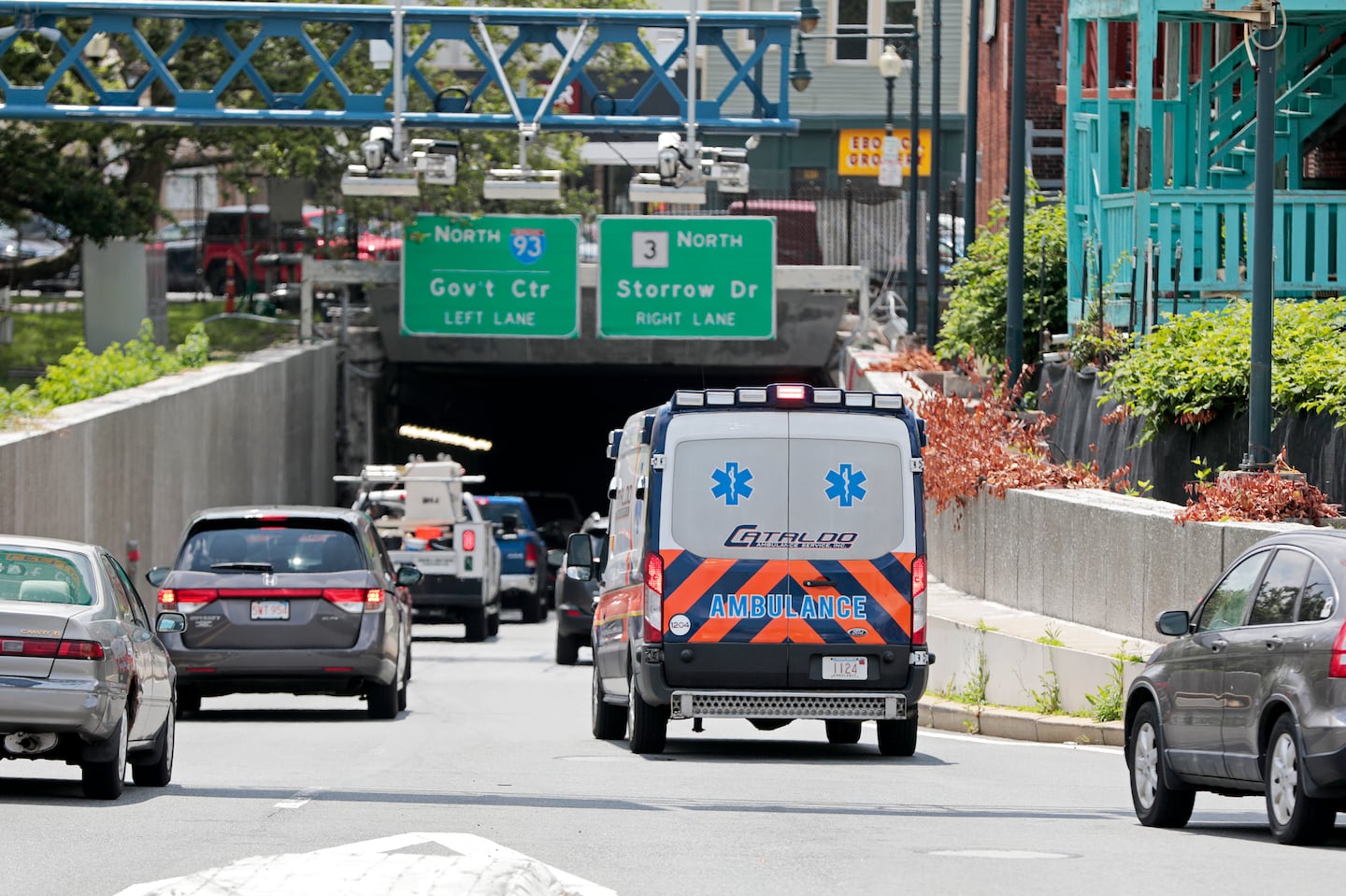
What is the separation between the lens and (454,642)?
103 feet

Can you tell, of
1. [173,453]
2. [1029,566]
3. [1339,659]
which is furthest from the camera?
[173,453]

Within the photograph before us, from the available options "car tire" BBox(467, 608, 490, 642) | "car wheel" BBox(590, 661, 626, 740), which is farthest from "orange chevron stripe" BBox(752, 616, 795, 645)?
"car tire" BBox(467, 608, 490, 642)

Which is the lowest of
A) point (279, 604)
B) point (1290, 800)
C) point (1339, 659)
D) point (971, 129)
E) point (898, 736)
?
point (898, 736)

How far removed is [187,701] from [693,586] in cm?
601

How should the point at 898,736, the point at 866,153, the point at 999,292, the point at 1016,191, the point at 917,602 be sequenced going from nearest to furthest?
the point at 917,602, the point at 898,736, the point at 1016,191, the point at 999,292, the point at 866,153

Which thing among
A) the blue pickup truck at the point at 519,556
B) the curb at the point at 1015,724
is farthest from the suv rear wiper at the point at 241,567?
the blue pickup truck at the point at 519,556

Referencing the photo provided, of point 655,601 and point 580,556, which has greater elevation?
point 580,556

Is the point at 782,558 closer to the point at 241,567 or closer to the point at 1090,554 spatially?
the point at 1090,554

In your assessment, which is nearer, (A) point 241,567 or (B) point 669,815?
(B) point 669,815

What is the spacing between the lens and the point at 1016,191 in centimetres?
2306

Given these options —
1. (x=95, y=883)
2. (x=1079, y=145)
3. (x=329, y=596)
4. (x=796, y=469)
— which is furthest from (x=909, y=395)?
(x=95, y=883)

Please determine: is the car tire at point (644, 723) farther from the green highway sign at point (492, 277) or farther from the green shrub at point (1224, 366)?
the green highway sign at point (492, 277)

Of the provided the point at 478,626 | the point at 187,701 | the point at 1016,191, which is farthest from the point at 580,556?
the point at 478,626

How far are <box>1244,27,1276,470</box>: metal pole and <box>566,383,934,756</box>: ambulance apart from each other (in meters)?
2.85
